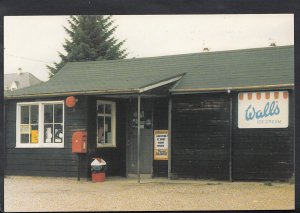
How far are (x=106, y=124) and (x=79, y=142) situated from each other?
142cm

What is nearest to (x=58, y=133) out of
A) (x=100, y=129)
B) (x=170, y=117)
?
(x=100, y=129)

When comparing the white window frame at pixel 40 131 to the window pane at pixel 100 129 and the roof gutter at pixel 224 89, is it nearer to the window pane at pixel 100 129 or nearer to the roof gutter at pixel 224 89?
the window pane at pixel 100 129

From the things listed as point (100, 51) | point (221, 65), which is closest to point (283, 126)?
point (221, 65)

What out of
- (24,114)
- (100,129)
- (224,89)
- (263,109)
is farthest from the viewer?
(24,114)

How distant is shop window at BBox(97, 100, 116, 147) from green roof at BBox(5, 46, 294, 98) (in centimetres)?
70

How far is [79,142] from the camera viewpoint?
50.6ft

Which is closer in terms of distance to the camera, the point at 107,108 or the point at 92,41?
the point at 107,108

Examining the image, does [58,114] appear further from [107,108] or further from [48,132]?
[107,108]

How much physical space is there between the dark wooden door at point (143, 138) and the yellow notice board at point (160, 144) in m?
0.20

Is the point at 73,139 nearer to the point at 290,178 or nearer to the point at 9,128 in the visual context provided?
the point at 9,128

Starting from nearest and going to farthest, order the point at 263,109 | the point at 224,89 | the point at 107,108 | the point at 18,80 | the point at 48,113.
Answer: the point at 263,109, the point at 224,89, the point at 48,113, the point at 107,108, the point at 18,80

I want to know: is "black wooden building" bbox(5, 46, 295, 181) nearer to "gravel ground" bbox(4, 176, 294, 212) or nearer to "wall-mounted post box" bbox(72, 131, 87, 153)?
"wall-mounted post box" bbox(72, 131, 87, 153)

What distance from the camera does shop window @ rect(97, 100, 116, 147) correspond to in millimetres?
16359

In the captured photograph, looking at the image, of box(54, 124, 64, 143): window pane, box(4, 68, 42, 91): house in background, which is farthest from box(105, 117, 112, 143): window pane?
box(4, 68, 42, 91): house in background
